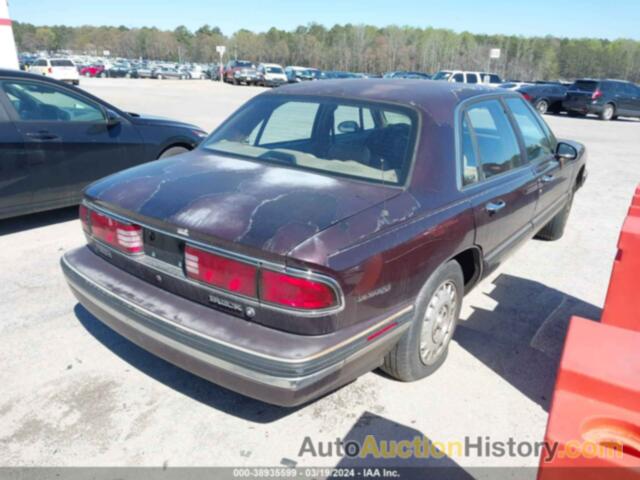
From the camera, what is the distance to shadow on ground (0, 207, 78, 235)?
18.1 feet

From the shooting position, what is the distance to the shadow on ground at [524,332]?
3172 millimetres

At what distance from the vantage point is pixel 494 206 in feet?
10.7

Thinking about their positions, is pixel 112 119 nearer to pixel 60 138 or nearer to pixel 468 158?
pixel 60 138

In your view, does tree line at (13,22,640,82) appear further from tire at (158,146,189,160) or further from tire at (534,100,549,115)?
tire at (158,146,189,160)

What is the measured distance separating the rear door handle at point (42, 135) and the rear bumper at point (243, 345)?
318 cm

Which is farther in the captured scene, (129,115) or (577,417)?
(129,115)

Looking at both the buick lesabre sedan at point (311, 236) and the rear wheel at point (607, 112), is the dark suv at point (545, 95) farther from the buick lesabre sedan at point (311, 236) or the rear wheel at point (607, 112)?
the buick lesabre sedan at point (311, 236)

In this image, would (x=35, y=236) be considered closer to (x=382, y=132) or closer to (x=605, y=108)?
(x=382, y=132)

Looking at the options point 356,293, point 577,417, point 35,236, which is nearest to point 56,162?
point 35,236

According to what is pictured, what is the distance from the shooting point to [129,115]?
20.1 feet

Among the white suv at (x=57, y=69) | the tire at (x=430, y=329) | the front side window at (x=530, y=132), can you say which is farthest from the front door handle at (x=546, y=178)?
the white suv at (x=57, y=69)

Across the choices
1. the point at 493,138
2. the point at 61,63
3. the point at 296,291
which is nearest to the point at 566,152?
the point at 493,138

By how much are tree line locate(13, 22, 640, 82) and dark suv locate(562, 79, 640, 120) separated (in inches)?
2815

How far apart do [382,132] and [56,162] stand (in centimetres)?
384
